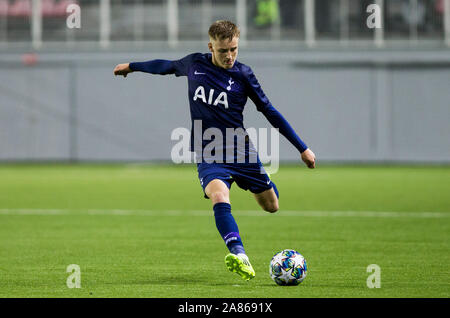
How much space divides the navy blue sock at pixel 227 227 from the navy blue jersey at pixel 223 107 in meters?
0.63

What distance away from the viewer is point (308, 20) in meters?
31.7

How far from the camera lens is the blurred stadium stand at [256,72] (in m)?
31.4

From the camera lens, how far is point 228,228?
827 centimetres

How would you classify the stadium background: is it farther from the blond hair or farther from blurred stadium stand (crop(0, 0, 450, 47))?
the blond hair

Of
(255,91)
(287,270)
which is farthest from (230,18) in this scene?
(287,270)

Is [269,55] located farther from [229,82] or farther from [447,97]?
[229,82]

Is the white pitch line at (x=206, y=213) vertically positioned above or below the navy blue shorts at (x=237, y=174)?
above

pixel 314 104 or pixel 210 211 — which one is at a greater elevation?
pixel 314 104

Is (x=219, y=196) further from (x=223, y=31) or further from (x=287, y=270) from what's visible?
(x=223, y=31)

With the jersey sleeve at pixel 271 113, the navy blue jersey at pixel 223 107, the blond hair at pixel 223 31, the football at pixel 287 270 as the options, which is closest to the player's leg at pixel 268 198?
the navy blue jersey at pixel 223 107

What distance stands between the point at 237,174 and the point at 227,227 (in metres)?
0.73

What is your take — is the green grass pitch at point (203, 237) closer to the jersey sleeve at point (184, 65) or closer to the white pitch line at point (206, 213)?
the white pitch line at point (206, 213)
